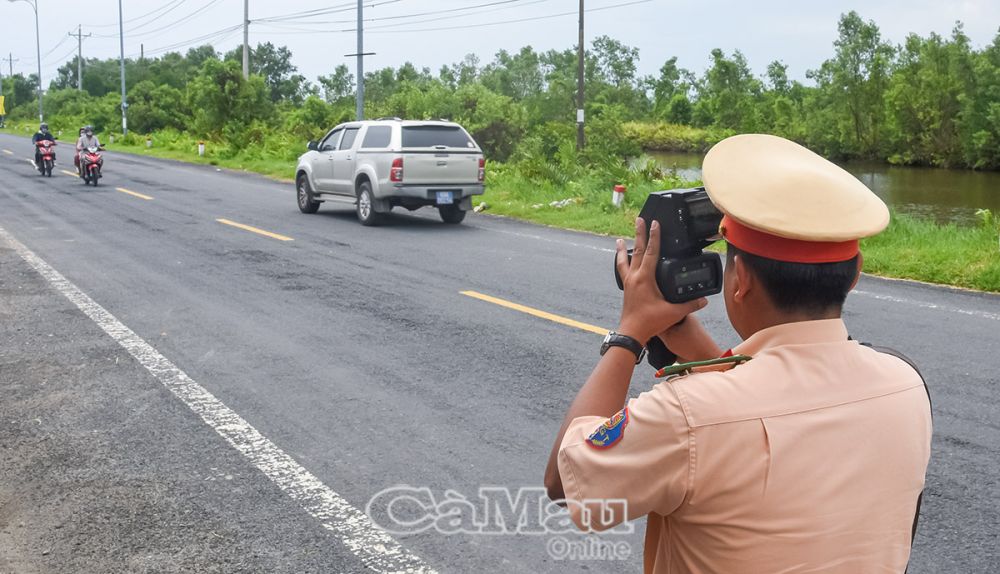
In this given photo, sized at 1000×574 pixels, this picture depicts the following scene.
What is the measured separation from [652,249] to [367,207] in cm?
1495

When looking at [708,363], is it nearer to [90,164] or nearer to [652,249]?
[652,249]

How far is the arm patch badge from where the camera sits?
68.7 inches

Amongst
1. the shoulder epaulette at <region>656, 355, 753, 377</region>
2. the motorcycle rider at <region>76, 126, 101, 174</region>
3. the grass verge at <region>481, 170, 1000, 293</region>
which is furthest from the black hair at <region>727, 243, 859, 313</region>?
the motorcycle rider at <region>76, 126, 101, 174</region>

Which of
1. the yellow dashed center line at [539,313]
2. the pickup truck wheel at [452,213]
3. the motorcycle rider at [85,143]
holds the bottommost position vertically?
the yellow dashed center line at [539,313]

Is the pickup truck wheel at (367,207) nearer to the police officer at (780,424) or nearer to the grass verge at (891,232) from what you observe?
the grass verge at (891,232)

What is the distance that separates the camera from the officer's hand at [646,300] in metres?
1.93

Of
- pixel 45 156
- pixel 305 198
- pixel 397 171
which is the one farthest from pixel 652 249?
pixel 45 156

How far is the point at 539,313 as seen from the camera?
8.85m

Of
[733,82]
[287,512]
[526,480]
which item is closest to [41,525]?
[287,512]

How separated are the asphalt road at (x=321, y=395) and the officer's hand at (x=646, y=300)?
221 cm

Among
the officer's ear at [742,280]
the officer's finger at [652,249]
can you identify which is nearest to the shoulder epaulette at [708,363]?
the officer's ear at [742,280]

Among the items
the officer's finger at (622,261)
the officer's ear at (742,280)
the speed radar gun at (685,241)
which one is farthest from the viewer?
the officer's finger at (622,261)

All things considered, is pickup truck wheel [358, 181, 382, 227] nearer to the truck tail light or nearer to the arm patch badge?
the truck tail light

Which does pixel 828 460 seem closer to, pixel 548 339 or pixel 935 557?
pixel 935 557
